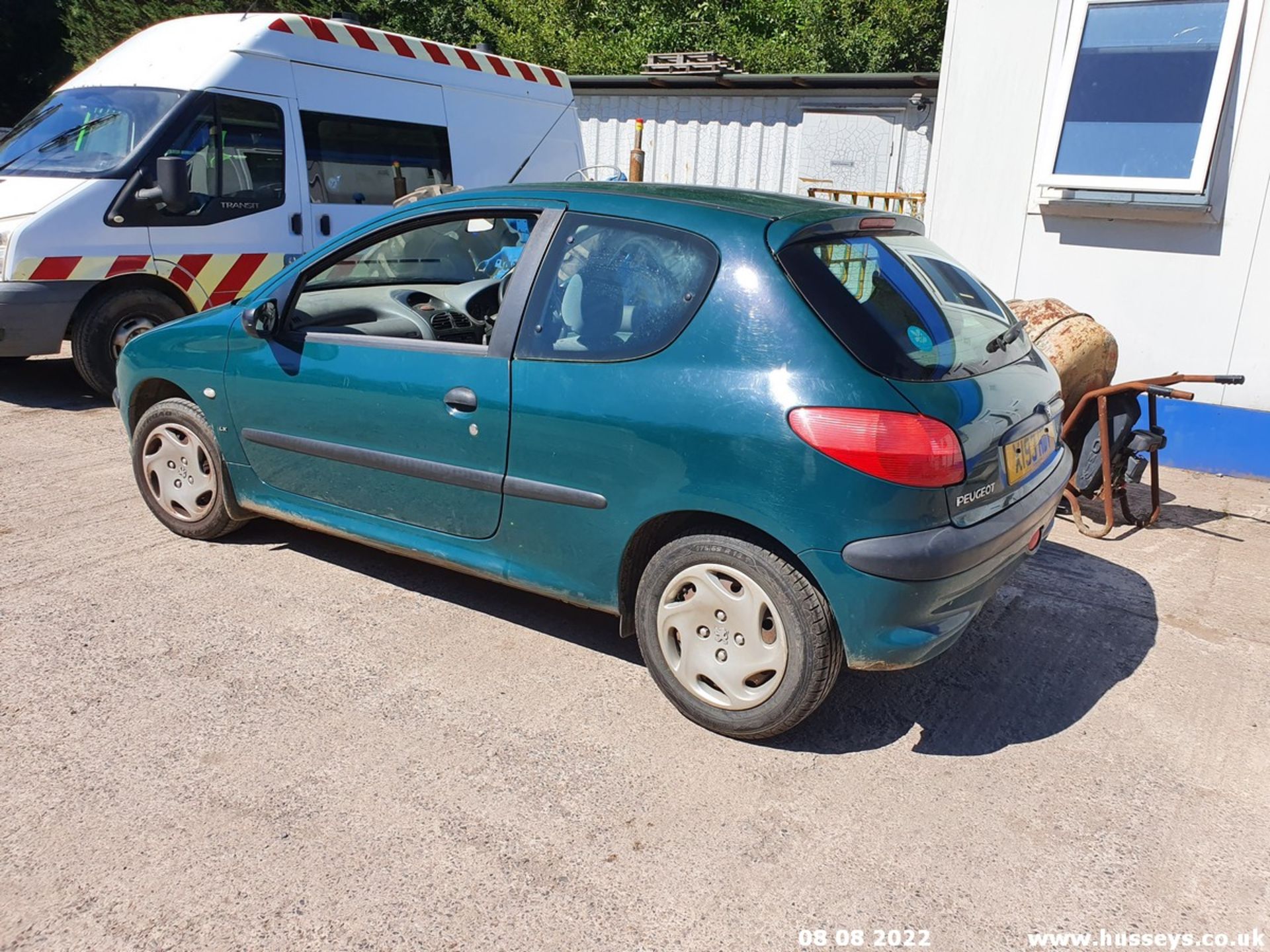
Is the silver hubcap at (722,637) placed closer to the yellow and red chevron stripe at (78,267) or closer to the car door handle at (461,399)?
the car door handle at (461,399)

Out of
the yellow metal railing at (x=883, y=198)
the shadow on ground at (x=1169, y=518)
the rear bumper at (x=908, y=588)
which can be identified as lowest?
the shadow on ground at (x=1169, y=518)

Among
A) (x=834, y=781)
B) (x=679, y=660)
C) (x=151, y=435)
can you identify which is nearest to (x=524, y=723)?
(x=679, y=660)

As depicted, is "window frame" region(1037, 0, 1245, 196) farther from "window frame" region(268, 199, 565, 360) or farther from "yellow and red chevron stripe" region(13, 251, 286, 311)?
"yellow and red chevron stripe" region(13, 251, 286, 311)

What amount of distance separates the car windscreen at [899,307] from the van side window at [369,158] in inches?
204

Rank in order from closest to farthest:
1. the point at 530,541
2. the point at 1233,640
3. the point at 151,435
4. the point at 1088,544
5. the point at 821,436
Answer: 1. the point at 821,436
2. the point at 530,541
3. the point at 1233,640
4. the point at 151,435
5. the point at 1088,544

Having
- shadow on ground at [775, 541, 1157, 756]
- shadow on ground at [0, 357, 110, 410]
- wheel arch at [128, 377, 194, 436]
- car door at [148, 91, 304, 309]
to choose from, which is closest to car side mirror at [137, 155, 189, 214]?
car door at [148, 91, 304, 309]

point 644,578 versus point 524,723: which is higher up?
point 644,578

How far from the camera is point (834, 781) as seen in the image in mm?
2943

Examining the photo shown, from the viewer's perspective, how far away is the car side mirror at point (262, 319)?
3902 mm

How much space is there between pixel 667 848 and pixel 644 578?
0.87 m

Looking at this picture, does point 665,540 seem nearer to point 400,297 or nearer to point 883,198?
point 400,297

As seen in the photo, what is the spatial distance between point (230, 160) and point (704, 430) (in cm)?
535

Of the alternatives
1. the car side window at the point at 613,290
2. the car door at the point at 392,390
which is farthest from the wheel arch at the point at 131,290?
the car side window at the point at 613,290

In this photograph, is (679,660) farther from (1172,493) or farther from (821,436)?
(1172,493)
